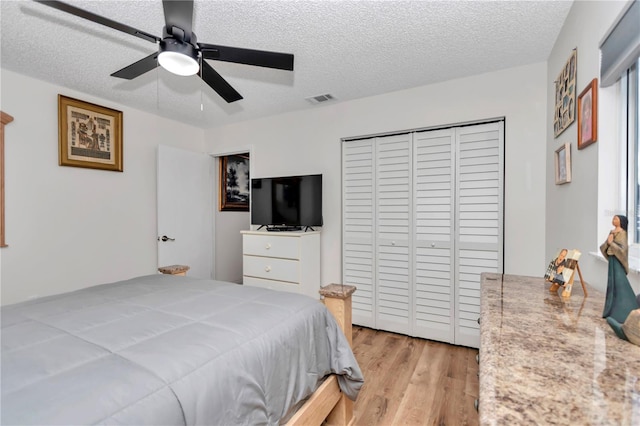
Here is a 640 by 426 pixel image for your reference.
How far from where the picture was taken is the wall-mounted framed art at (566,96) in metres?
1.66

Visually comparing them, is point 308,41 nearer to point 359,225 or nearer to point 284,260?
point 359,225

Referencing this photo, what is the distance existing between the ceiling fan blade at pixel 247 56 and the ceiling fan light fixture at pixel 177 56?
Answer: 4.6 inches

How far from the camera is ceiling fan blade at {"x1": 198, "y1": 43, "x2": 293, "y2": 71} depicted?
61.7 inches

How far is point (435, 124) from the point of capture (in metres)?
2.79

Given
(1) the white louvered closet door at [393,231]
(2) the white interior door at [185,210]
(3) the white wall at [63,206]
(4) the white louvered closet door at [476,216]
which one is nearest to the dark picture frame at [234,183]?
(2) the white interior door at [185,210]

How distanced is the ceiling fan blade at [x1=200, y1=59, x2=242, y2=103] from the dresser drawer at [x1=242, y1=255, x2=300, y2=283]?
1.69 metres

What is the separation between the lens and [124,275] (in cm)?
328

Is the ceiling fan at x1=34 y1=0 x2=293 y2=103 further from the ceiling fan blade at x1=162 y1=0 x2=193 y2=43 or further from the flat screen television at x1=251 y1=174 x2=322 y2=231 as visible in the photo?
the flat screen television at x1=251 y1=174 x2=322 y2=231

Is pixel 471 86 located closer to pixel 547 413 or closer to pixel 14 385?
pixel 547 413

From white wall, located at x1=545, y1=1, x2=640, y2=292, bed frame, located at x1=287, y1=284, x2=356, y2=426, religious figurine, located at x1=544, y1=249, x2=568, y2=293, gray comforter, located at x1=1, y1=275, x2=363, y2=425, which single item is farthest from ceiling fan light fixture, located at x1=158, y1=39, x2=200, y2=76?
religious figurine, located at x1=544, y1=249, x2=568, y2=293

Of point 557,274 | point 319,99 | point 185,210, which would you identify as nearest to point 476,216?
point 557,274

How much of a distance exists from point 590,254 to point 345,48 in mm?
1952

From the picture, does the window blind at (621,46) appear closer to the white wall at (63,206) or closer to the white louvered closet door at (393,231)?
the white louvered closet door at (393,231)

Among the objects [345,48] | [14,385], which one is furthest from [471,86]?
[14,385]
